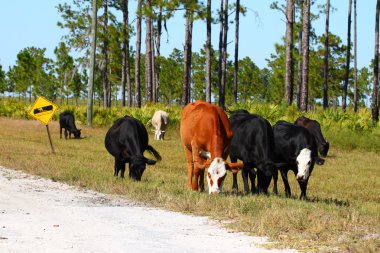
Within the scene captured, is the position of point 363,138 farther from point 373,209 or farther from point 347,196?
point 373,209

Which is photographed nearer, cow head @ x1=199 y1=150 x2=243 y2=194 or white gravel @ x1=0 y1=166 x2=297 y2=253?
white gravel @ x1=0 y1=166 x2=297 y2=253

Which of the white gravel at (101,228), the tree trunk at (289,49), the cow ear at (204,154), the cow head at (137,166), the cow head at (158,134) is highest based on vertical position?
the tree trunk at (289,49)

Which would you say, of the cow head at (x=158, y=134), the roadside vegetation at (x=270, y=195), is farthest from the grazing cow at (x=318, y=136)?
the cow head at (x=158, y=134)

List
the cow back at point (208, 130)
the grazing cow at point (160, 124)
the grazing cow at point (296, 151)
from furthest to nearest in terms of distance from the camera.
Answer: the grazing cow at point (160, 124)
the grazing cow at point (296, 151)
the cow back at point (208, 130)

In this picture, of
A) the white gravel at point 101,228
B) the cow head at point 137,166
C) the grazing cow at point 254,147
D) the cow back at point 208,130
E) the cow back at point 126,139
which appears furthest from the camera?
the cow back at point 126,139

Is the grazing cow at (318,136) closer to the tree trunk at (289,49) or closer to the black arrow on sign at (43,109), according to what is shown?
the black arrow on sign at (43,109)

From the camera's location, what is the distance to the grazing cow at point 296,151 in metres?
15.4

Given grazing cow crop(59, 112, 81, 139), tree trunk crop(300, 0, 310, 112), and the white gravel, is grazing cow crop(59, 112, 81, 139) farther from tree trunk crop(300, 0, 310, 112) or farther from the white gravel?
the white gravel

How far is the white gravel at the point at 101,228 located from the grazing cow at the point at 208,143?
61.5 inches

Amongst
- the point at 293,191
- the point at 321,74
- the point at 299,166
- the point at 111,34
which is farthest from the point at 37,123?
the point at 321,74

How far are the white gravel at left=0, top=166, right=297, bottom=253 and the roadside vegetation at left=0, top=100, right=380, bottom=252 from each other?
53 cm

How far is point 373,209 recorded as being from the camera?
46.3 feet

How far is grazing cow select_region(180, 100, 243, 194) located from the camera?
1320cm

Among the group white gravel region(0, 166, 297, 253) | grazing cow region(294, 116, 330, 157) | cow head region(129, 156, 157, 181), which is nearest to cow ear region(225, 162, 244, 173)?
white gravel region(0, 166, 297, 253)
